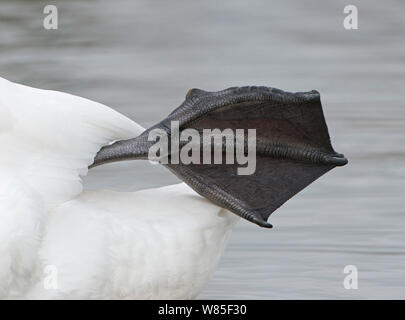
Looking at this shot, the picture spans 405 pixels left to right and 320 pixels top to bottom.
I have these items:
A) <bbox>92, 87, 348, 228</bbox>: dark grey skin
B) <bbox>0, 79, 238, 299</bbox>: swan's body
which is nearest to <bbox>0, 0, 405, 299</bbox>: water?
<bbox>92, 87, 348, 228</bbox>: dark grey skin

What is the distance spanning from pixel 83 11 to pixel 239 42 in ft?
3.38

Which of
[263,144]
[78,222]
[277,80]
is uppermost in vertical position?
[277,80]

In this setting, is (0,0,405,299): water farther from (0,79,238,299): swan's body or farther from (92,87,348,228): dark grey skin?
(0,79,238,299): swan's body

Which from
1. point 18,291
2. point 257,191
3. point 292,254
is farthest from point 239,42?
point 18,291

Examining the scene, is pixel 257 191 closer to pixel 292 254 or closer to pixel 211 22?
pixel 292 254

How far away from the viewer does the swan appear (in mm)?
2766

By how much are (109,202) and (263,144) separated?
0.42m

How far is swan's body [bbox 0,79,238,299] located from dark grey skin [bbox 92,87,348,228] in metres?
0.08

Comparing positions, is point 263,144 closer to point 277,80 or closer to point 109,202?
point 109,202

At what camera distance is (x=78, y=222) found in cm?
283

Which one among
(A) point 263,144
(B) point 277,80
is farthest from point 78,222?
(B) point 277,80

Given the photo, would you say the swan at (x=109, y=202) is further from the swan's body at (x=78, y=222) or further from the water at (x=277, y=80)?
the water at (x=277, y=80)

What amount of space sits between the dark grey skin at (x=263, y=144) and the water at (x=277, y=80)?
0.42m

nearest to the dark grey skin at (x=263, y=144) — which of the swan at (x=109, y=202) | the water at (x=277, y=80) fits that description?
the swan at (x=109, y=202)
